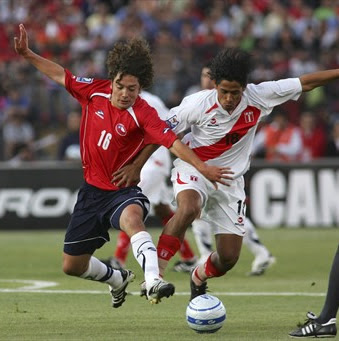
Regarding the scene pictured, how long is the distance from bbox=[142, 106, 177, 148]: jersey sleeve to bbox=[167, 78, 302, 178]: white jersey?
19.7 inches

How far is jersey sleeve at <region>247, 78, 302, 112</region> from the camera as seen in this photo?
9352mm

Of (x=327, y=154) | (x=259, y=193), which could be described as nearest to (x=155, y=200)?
(x=259, y=193)

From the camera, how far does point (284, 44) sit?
2280 centimetres

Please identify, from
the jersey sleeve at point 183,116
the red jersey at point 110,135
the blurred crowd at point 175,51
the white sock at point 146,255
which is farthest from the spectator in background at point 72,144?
the white sock at point 146,255

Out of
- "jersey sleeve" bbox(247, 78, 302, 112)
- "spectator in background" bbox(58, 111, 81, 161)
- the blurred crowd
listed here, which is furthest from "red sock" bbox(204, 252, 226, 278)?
the blurred crowd

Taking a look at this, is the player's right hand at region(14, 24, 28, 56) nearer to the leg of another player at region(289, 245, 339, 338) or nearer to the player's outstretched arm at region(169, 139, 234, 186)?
the player's outstretched arm at region(169, 139, 234, 186)

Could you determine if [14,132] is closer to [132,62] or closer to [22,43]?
[22,43]

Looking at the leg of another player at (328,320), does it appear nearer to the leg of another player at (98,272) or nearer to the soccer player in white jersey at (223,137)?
the soccer player in white jersey at (223,137)

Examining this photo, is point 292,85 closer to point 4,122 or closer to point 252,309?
point 252,309

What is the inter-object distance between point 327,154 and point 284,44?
345cm

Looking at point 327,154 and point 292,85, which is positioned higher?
point 292,85

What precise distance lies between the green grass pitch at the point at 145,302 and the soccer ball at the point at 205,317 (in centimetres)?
8

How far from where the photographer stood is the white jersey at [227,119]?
9359mm

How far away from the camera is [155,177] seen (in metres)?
12.9
